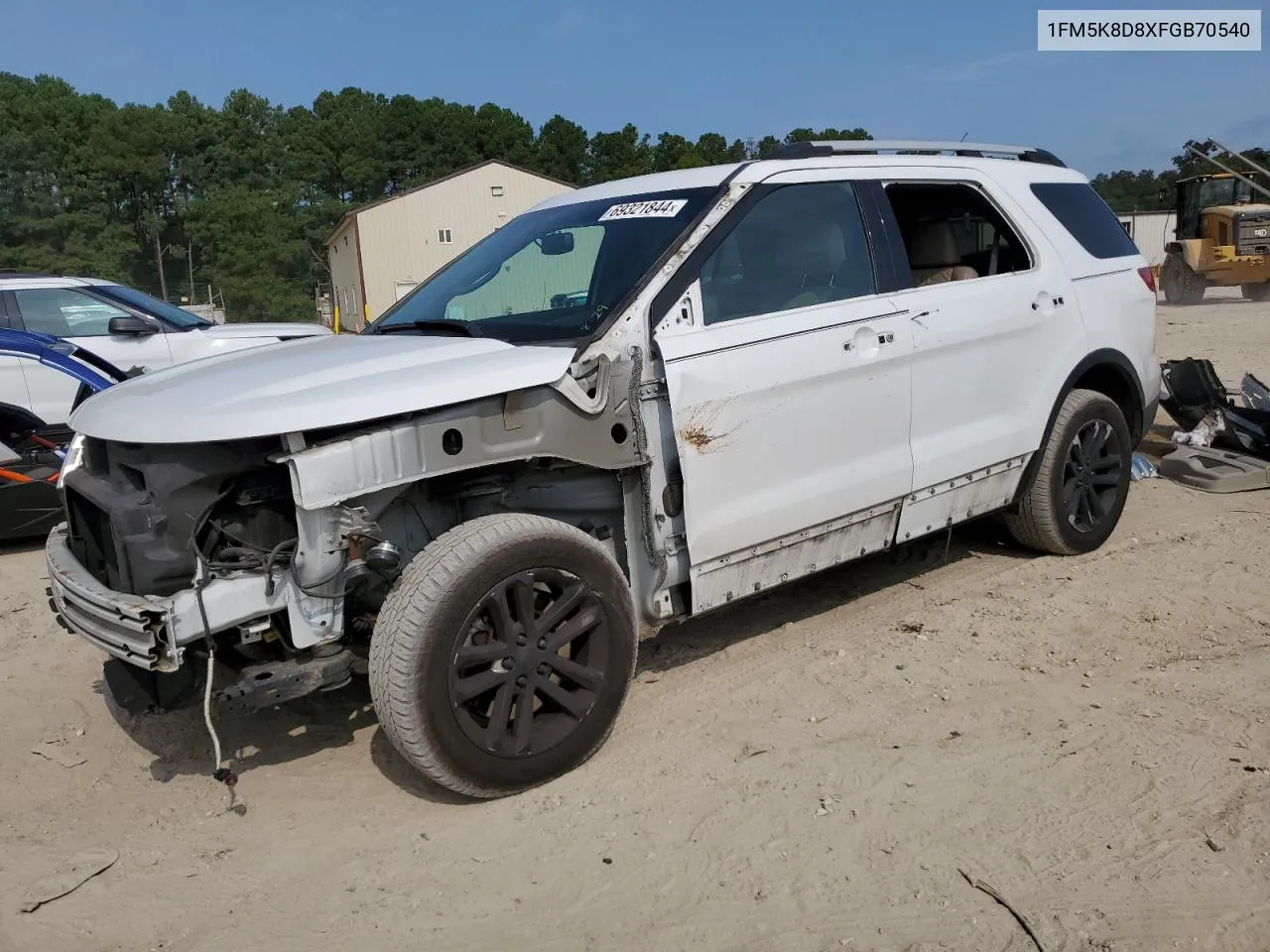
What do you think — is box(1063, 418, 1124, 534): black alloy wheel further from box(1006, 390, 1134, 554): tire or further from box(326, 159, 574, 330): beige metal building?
box(326, 159, 574, 330): beige metal building

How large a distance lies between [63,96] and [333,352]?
76.5 m

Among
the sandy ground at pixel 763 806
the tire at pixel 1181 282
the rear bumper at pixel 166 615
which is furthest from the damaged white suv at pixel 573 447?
the tire at pixel 1181 282

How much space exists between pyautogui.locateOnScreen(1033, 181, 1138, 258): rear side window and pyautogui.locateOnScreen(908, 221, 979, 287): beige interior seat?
0.54m

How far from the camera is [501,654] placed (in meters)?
3.08

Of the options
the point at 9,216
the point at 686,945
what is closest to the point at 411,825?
the point at 686,945

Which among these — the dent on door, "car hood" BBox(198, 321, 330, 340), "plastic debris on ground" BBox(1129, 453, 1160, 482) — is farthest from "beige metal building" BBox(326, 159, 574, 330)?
the dent on door

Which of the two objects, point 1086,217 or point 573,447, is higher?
point 1086,217

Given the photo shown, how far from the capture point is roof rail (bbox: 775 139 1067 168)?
4250 mm

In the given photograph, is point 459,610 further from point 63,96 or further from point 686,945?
point 63,96

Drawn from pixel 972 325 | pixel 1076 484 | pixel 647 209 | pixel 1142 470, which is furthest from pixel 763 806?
pixel 1142 470

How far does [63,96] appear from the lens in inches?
2603

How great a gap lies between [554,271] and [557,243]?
0.68 feet

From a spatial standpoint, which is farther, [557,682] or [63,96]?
[63,96]

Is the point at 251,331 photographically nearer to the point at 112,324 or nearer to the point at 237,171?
the point at 112,324
